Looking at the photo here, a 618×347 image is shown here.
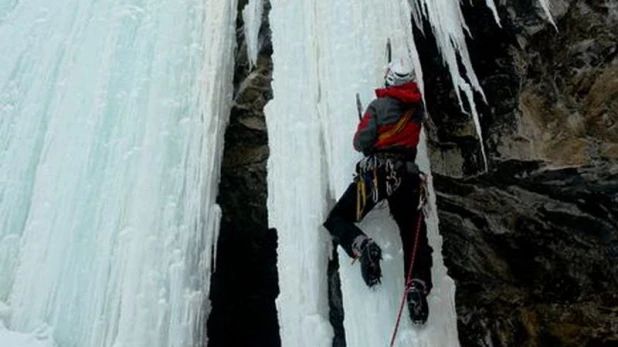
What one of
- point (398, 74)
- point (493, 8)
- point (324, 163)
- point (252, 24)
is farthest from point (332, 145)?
point (252, 24)

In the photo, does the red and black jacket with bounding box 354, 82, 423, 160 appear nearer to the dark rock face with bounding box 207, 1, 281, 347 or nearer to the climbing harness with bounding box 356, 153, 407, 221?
the climbing harness with bounding box 356, 153, 407, 221

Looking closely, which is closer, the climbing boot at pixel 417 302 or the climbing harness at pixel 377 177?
the climbing boot at pixel 417 302

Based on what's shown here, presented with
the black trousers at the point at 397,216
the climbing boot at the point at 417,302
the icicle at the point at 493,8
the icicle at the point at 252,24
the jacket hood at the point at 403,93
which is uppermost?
the icicle at the point at 252,24

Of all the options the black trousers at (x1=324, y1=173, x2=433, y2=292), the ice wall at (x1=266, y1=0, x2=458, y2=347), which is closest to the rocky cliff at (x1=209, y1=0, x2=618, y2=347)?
the ice wall at (x1=266, y1=0, x2=458, y2=347)

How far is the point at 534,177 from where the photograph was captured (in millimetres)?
5277

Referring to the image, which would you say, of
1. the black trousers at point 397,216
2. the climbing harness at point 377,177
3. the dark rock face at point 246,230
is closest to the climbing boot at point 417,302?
the black trousers at point 397,216

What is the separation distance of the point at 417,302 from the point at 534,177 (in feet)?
6.41

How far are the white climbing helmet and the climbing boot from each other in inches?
48.8

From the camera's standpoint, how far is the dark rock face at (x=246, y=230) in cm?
625

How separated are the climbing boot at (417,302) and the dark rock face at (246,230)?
280 cm

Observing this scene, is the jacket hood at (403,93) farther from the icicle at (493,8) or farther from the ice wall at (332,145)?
the icicle at (493,8)

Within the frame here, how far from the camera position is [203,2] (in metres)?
5.94

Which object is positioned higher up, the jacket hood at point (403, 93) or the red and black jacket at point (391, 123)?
the jacket hood at point (403, 93)

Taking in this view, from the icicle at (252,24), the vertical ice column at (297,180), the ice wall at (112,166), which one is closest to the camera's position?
the vertical ice column at (297,180)
